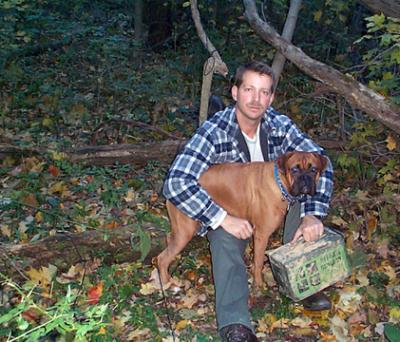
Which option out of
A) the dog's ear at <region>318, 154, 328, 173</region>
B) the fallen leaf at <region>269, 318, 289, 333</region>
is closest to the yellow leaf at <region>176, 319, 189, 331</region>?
the fallen leaf at <region>269, 318, 289, 333</region>

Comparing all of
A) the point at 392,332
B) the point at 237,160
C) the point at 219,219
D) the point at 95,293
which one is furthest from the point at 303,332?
the point at 95,293

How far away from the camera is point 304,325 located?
12.1 ft

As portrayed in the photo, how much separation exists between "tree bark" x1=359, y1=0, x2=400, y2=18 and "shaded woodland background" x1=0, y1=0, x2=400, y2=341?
0.02 meters

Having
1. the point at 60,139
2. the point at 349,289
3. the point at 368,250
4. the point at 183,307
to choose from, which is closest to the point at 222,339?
the point at 183,307

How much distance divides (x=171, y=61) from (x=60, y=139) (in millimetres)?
3988

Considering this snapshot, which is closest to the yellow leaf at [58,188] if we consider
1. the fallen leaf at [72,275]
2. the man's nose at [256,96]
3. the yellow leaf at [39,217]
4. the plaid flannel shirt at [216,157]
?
the yellow leaf at [39,217]

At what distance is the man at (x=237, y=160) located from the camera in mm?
3430

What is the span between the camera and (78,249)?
4.04 meters

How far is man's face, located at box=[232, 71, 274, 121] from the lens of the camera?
363 centimetres

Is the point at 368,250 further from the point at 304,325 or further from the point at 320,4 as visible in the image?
the point at 320,4

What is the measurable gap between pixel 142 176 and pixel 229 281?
256 cm

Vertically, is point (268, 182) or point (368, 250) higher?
point (268, 182)

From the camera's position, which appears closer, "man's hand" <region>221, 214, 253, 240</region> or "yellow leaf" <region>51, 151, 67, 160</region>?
"man's hand" <region>221, 214, 253, 240</region>

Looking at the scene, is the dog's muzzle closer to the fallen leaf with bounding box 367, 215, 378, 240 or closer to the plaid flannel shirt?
the plaid flannel shirt
